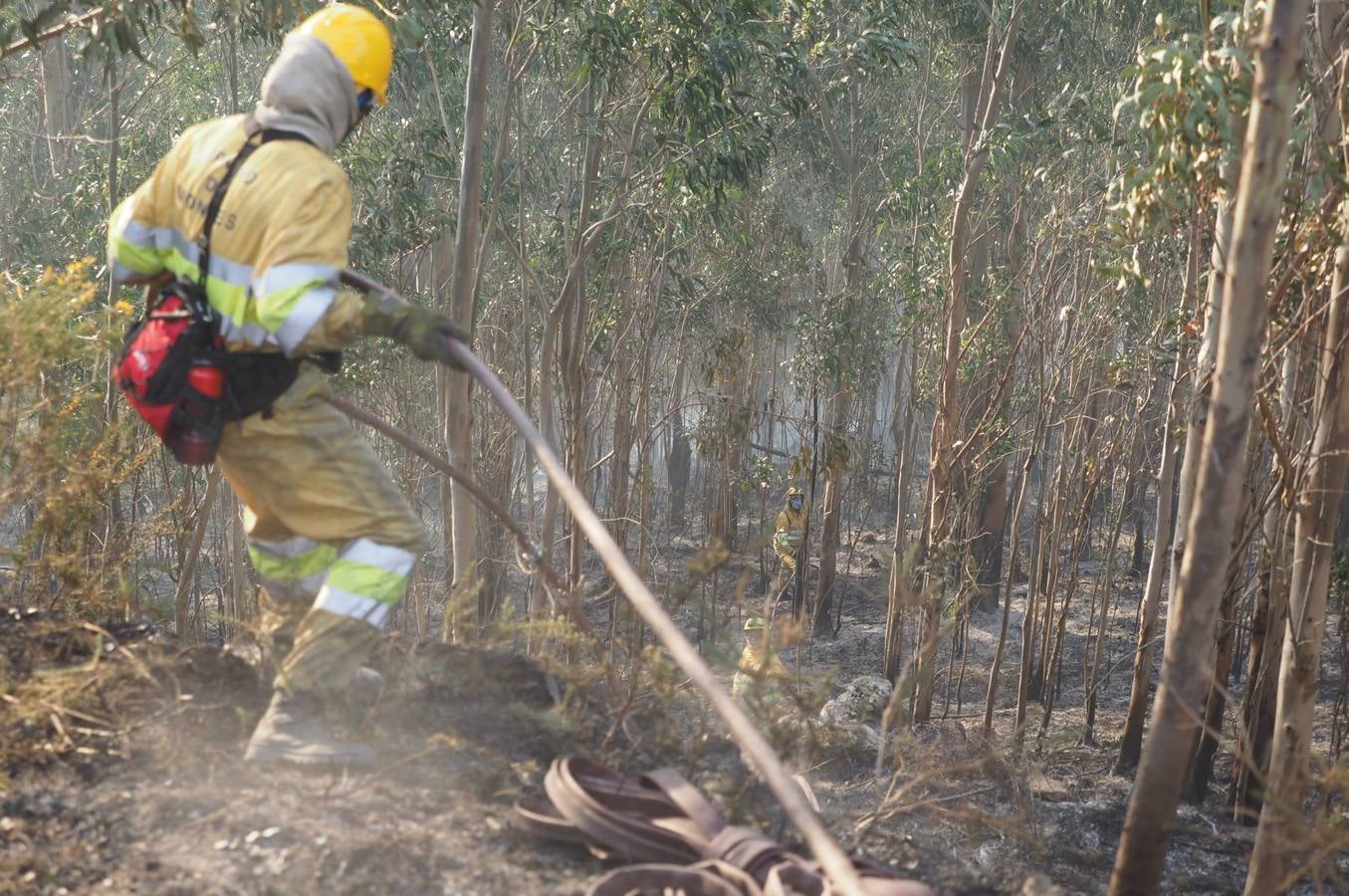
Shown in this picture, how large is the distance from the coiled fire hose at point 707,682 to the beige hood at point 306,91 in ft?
1.32

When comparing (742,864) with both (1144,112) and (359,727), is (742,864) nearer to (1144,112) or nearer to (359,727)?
(359,727)

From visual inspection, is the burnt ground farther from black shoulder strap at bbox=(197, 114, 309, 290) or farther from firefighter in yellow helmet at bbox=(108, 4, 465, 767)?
black shoulder strap at bbox=(197, 114, 309, 290)

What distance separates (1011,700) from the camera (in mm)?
12781

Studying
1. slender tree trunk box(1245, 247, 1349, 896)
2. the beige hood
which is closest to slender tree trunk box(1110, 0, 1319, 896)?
slender tree trunk box(1245, 247, 1349, 896)

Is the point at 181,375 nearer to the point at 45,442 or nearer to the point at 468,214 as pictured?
the point at 45,442

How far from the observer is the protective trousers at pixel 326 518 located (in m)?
3.48

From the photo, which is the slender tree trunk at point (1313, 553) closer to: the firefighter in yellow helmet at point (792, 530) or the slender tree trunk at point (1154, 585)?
the slender tree trunk at point (1154, 585)

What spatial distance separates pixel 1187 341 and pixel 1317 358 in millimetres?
1861

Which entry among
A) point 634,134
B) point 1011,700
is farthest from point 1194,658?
point 1011,700

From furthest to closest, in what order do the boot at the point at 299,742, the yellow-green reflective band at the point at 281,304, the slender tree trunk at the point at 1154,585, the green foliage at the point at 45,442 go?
the slender tree trunk at the point at 1154,585 < the green foliage at the point at 45,442 < the boot at the point at 299,742 < the yellow-green reflective band at the point at 281,304

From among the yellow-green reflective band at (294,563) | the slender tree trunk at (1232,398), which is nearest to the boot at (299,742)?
the yellow-green reflective band at (294,563)

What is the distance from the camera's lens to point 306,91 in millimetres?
3555

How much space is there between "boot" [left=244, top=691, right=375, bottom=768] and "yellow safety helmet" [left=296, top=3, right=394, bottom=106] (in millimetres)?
1680

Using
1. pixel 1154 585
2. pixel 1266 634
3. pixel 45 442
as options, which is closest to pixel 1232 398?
pixel 45 442
